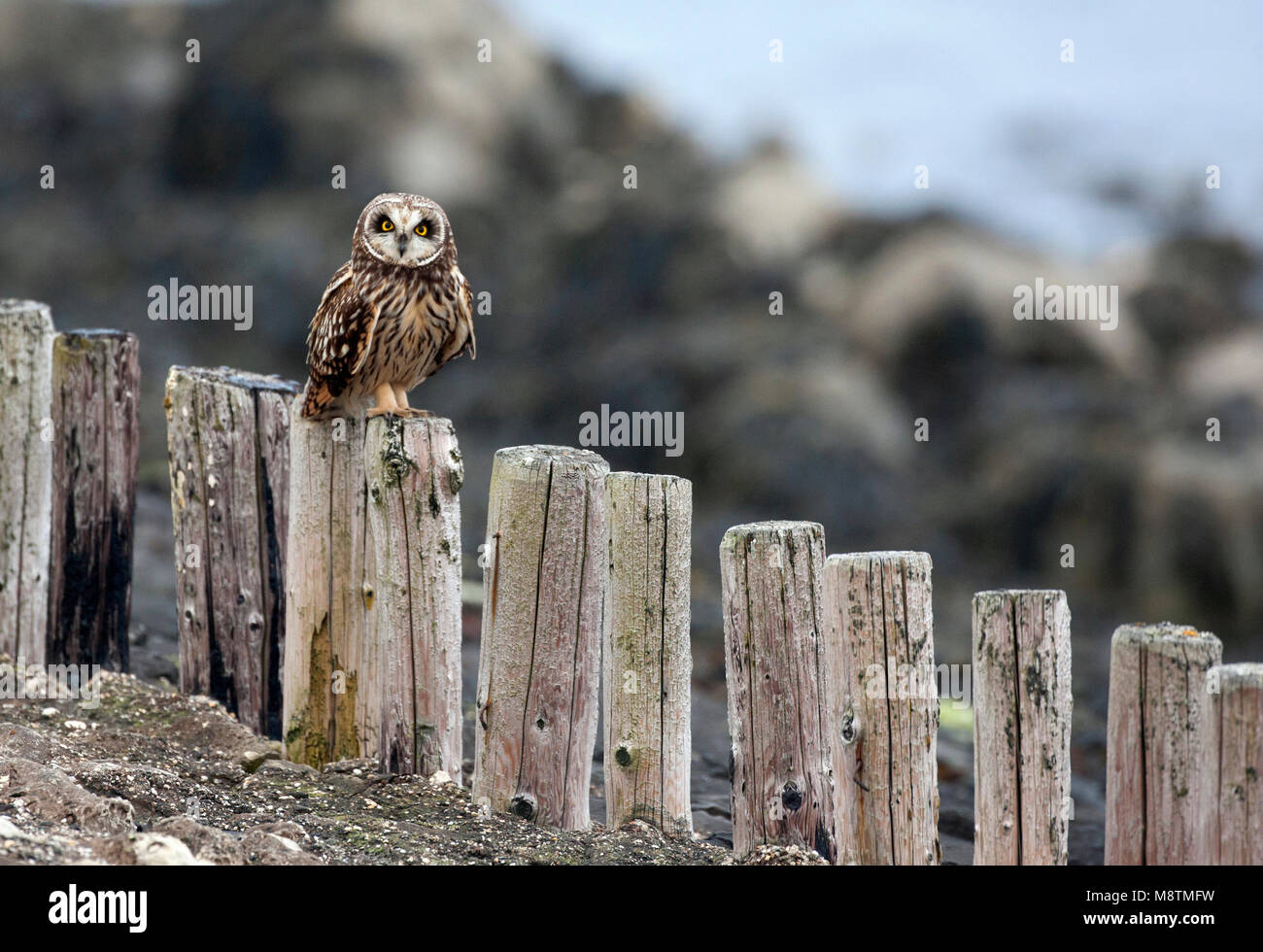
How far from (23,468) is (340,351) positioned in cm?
178

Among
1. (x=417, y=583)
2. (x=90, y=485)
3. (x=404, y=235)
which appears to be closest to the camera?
(x=417, y=583)

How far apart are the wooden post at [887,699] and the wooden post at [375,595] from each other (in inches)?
59.6

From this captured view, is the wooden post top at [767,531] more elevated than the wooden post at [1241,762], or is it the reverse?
the wooden post top at [767,531]

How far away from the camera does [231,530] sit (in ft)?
18.1

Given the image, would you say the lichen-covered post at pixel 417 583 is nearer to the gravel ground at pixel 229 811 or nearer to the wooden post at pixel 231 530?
the gravel ground at pixel 229 811

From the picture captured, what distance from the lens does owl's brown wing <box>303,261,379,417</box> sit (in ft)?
16.3

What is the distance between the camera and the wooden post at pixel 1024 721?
3631 mm

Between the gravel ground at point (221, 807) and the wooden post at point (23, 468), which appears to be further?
the wooden post at point (23, 468)
